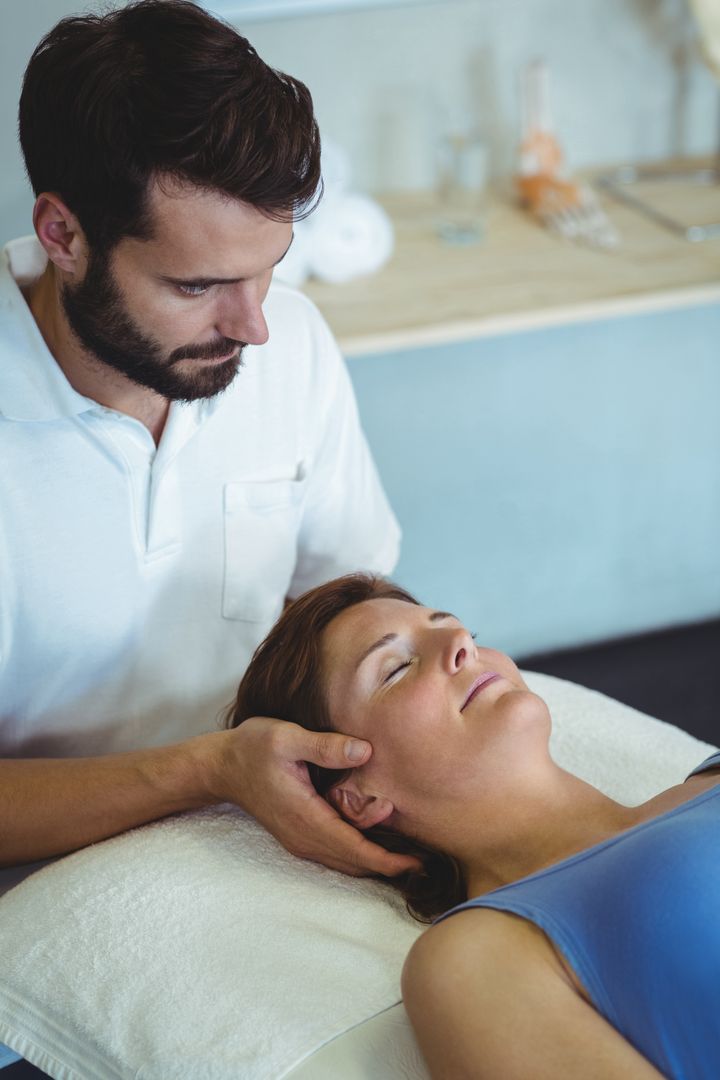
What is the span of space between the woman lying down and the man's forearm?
0.13m

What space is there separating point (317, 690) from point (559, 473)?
147 centimetres

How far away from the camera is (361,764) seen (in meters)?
1.33

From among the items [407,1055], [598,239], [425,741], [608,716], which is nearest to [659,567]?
[598,239]

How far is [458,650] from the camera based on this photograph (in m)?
1.34

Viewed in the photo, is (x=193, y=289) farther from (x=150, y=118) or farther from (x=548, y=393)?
(x=548, y=393)

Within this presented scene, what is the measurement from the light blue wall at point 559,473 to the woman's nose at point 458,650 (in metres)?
1.22

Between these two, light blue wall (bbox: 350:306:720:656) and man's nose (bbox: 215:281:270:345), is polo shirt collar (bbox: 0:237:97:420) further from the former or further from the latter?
light blue wall (bbox: 350:306:720:656)

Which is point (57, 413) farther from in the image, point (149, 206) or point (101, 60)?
point (101, 60)

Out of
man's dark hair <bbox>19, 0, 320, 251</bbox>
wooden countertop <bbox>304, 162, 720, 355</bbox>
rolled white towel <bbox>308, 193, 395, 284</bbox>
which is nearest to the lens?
man's dark hair <bbox>19, 0, 320, 251</bbox>

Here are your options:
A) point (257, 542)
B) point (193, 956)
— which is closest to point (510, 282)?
point (257, 542)

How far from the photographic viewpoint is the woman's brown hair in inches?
52.7

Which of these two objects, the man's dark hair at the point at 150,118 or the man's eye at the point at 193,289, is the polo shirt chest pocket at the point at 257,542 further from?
the man's dark hair at the point at 150,118

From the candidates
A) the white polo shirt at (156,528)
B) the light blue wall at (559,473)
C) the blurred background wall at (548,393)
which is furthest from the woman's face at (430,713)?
the light blue wall at (559,473)

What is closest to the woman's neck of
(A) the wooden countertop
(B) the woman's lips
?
(B) the woman's lips
